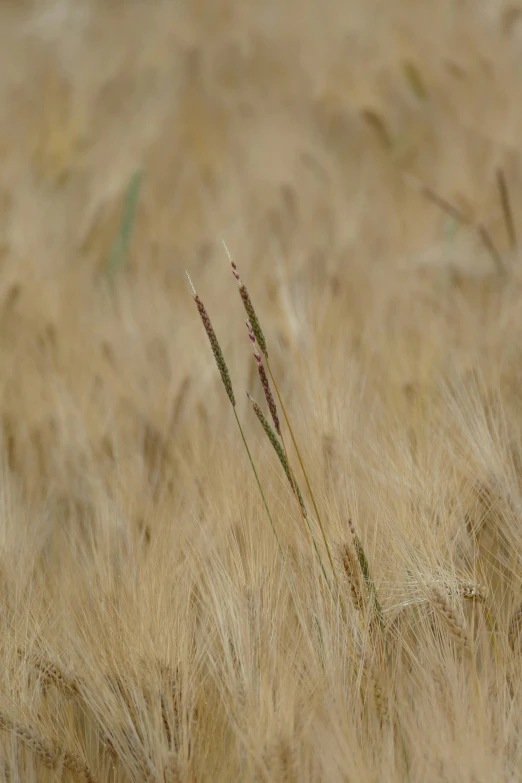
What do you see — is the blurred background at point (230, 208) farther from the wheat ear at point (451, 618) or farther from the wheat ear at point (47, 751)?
the wheat ear at point (47, 751)

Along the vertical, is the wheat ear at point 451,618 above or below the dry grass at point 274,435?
below

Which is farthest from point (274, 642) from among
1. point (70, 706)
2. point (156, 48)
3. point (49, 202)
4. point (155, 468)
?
point (156, 48)

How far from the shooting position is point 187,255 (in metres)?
1.61

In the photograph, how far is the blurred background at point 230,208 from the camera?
111 cm

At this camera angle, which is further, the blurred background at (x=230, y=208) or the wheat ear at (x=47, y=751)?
the blurred background at (x=230, y=208)

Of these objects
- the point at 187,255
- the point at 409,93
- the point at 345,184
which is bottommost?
the point at 187,255

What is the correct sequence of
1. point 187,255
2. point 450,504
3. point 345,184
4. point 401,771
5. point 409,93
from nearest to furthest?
point 401,771 → point 450,504 → point 187,255 → point 345,184 → point 409,93

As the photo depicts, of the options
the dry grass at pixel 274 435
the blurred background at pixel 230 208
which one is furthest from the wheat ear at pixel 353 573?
the blurred background at pixel 230 208

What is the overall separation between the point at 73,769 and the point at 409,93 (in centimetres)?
186

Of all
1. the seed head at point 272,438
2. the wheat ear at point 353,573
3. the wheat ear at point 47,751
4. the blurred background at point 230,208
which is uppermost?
the blurred background at point 230,208

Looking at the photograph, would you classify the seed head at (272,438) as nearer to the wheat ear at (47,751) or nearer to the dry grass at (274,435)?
the dry grass at (274,435)

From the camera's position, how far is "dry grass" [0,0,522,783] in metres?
0.63

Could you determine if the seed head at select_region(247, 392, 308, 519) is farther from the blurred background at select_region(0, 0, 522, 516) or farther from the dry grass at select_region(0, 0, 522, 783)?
the blurred background at select_region(0, 0, 522, 516)

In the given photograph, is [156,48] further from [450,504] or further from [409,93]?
[450,504]
